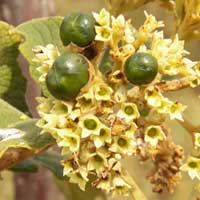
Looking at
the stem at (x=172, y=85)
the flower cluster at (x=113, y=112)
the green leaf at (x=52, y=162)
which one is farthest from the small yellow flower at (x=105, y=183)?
the green leaf at (x=52, y=162)

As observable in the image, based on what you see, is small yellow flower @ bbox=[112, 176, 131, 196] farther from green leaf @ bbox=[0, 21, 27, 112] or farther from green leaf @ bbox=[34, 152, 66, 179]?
green leaf @ bbox=[0, 21, 27, 112]

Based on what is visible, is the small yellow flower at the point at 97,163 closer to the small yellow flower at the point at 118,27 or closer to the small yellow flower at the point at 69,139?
the small yellow flower at the point at 69,139

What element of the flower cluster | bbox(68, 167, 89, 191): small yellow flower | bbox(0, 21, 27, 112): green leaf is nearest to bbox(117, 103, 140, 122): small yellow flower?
the flower cluster

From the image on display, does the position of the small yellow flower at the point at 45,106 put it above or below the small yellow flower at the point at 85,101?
below

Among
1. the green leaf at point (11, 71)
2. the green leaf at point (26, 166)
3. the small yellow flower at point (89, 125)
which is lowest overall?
the green leaf at point (26, 166)

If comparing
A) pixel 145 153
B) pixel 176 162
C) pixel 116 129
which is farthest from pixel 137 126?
pixel 176 162

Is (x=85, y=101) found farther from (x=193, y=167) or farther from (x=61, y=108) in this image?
(x=193, y=167)

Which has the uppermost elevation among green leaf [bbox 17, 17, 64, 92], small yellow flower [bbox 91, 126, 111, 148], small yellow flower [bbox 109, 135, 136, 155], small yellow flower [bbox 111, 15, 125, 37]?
small yellow flower [bbox 111, 15, 125, 37]
